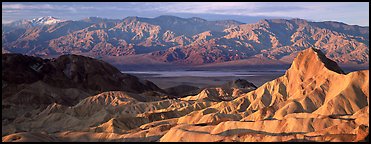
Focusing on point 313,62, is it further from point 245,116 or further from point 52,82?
point 52,82

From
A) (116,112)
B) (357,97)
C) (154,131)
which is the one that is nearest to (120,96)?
(116,112)

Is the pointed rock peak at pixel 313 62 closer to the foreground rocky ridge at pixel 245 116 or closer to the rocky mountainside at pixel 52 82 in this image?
the foreground rocky ridge at pixel 245 116

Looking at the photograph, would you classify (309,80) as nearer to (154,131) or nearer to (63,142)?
(154,131)

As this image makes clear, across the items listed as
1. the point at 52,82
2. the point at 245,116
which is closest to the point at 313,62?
the point at 245,116

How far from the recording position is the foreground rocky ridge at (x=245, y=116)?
184 ft

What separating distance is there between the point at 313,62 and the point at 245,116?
68.8ft

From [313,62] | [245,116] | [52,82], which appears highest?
[313,62]

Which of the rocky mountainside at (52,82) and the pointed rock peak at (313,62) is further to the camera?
the rocky mountainside at (52,82)

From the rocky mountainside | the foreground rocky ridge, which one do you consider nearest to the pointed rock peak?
the foreground rocky ridge

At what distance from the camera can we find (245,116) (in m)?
78.2

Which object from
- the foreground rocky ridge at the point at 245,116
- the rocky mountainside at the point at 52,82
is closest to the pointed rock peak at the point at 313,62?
the foreground rocky ridge at the point at 245,116

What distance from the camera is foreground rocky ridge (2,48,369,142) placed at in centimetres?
5600

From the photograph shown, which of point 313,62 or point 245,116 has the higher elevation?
point 313,62

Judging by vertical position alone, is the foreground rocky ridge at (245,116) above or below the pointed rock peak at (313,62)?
below
